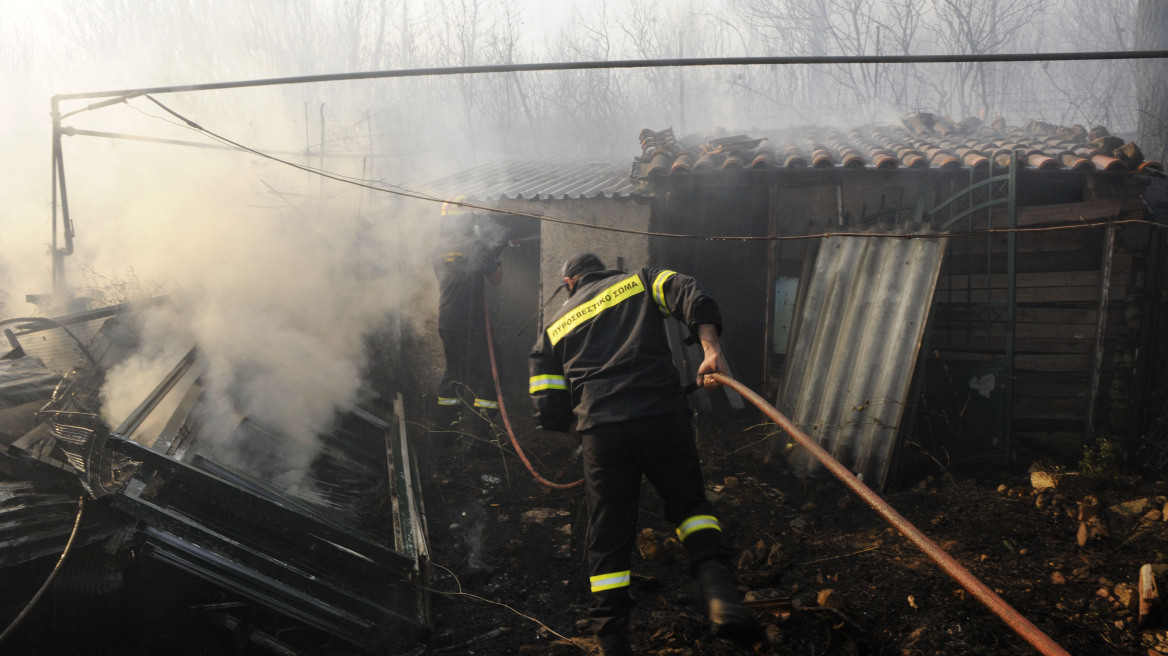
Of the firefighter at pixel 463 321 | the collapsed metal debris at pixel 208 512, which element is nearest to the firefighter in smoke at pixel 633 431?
the collapsed metal debris at pixel 208 512

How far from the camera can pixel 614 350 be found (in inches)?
126

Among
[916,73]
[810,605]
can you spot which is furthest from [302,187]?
[916,73]

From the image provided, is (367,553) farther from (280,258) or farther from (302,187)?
(302,187)

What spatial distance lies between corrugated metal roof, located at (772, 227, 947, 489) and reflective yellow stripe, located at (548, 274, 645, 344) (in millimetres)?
2637

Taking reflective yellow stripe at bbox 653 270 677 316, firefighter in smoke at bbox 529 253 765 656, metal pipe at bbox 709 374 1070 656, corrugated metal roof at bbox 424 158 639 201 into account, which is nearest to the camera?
metal pipe at bbox 709 374 1070 656

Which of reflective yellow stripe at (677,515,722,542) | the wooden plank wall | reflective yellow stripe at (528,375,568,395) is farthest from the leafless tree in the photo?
reflective yellow stripe at (528,375,568,395)

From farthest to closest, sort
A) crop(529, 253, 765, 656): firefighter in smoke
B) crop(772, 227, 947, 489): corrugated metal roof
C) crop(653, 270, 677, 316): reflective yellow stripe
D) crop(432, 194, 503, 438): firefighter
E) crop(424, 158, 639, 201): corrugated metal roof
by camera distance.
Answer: crop(424, 158, 639, 201): corrugated metal roof < crop(432, 194, 503, 438): firefighter < crop(772, 227, 947, 489): corrugated metal roof < crop(653, 270, 677, 316): reflective yellow stripe < crop(529, 253, 765, 656): firefighter in smoke

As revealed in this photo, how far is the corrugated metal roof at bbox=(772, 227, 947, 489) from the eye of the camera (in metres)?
4.93

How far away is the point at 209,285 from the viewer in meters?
7.77

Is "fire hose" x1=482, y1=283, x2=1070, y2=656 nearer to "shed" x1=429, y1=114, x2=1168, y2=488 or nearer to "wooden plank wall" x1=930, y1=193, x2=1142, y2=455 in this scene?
"shed" x1=429, y1=114, x2=1168, y2=488

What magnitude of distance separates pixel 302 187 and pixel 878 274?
9.28 m

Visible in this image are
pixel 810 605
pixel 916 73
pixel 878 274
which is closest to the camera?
pixel 810 605

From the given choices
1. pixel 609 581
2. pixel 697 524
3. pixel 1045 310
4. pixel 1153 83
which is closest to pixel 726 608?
pixel 697 524

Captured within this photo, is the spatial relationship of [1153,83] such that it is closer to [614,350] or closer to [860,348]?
[860,348]
